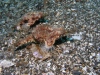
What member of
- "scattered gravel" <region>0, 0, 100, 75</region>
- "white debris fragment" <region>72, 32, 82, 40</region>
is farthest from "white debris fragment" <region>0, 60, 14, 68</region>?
"white debris fragment" <region>72, 32, 82, 40</region>

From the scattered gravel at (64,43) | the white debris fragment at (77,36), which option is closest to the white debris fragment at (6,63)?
the scattered gravel at (64,43)

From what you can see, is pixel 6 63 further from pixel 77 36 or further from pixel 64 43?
pixel 77 36

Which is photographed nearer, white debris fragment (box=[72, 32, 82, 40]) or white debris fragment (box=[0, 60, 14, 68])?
white debris fragment (box=[0, 60, 14, 68])

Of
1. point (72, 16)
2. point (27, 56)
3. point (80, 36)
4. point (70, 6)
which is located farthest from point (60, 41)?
point (70, 6)

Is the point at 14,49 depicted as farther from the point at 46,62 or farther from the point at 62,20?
the point at 62,20

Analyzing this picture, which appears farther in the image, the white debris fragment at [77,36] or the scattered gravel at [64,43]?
the white debris fragment at [77,36]

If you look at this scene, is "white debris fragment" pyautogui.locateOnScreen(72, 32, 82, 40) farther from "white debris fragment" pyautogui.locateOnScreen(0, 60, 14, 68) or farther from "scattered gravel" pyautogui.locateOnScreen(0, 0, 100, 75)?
"white debris fragment" pyautogui.locateOnScreen(0, 60, 14, 68)

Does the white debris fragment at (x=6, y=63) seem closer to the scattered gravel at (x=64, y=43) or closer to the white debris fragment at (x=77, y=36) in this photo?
the scattered gravel at (x=64, y=43)

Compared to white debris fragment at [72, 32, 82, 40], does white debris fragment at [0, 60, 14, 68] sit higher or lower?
lower

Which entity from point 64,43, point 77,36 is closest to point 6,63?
point 64,43
